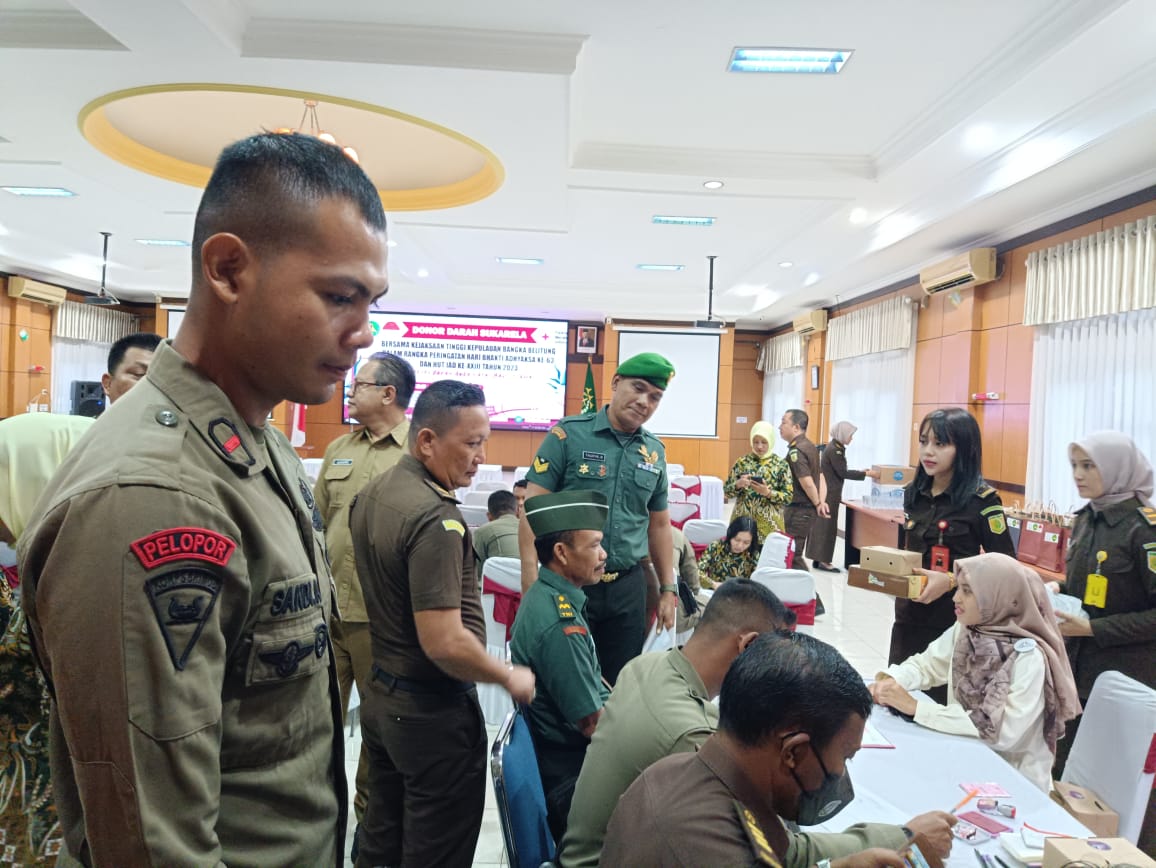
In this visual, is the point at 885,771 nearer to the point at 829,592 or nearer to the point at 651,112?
the point at 651,112

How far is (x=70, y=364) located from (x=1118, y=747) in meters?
14.4

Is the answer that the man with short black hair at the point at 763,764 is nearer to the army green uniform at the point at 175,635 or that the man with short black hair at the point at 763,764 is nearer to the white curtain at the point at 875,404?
the army green uniform at the point at 175,635

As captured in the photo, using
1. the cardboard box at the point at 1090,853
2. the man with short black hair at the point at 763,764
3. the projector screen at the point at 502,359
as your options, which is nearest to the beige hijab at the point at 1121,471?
the cardboard box at the point at 1090,853

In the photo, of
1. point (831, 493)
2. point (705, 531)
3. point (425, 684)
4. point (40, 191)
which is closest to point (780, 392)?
point (831, 493)

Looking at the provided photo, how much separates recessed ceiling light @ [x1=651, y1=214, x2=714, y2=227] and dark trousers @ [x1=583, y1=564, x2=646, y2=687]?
4.54 metres

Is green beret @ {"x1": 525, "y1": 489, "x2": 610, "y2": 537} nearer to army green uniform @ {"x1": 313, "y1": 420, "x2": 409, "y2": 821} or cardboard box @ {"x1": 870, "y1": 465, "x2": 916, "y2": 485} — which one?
army green uniform @ {"x1": 313, "y1": 420, "x2": 409, "y2": 821}

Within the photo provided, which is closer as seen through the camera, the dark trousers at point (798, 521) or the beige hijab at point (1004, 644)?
the beige hijab at point (1004, 644)

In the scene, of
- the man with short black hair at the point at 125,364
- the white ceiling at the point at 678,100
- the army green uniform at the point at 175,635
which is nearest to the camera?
the army green uniform at the point at 175,635

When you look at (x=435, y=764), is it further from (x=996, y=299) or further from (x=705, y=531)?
(x=996, y=299)

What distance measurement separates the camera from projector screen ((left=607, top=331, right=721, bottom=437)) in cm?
1152

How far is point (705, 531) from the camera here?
4883 millimetres

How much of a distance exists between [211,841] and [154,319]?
14326 mm

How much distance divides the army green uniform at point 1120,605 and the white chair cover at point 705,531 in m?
2.45

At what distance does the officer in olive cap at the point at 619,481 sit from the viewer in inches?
99.7
